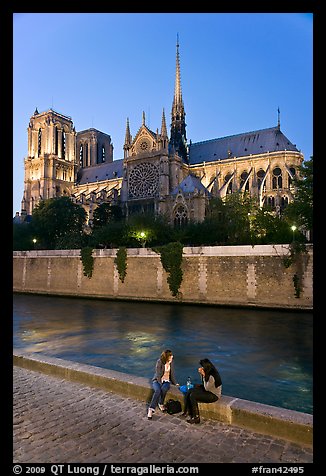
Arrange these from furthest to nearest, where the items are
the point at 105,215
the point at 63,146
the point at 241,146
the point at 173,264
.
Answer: the point at 63,146 → the point at 241,146 → the point at 105,215 → the point at 173,264

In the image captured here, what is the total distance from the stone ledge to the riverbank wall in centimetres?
1515

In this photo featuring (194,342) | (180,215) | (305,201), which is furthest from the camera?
(180,215)

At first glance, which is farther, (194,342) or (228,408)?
(194,342)

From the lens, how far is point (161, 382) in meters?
5.36

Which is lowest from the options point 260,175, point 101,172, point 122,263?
point 122,263

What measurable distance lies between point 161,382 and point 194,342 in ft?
25.0

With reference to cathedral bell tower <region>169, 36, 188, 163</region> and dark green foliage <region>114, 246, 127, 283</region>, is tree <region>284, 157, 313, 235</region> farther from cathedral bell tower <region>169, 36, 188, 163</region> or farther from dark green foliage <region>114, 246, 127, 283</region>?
cathedral bell tower <region>169, 36, 188, 163</region>

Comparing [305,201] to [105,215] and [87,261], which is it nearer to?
[87,261]

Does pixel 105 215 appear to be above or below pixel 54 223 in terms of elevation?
above

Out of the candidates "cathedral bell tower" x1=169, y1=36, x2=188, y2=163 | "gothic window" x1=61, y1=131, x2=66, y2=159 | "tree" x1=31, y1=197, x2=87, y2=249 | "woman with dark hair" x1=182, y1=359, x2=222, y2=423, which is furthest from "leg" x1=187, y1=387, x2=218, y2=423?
"gothic window" x1=61, y1=131, x2=66, y2=159

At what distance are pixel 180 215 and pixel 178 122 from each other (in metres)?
24.9

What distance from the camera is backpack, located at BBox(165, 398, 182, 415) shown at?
486cm

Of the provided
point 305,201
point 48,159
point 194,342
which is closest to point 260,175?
point 305,201
